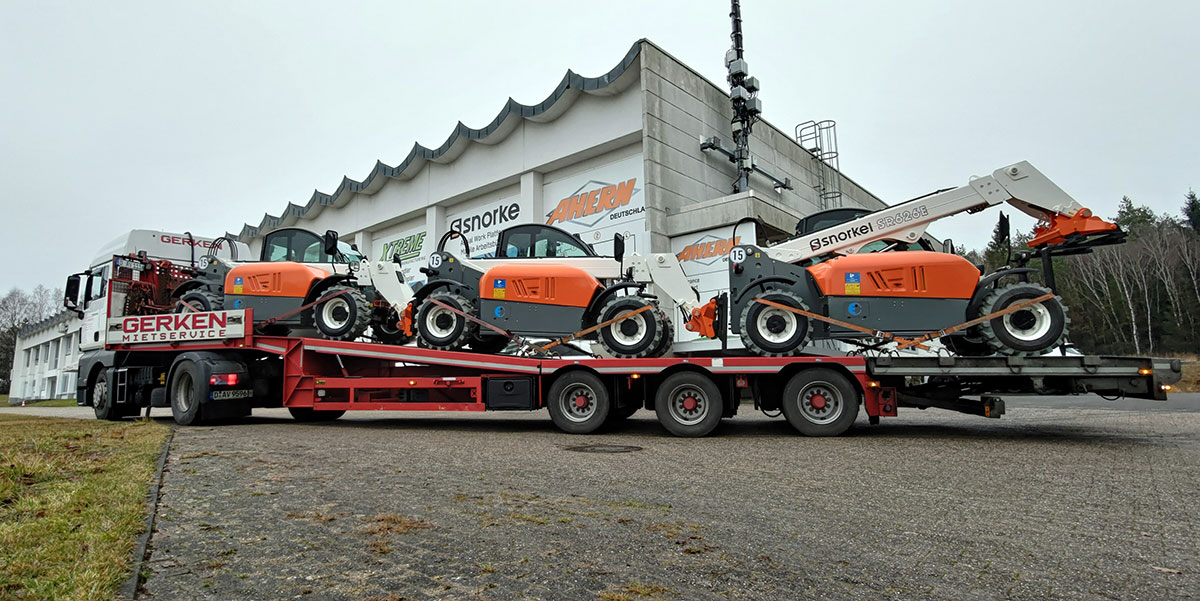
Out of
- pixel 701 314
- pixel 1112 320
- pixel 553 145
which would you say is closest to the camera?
pixel 701 314

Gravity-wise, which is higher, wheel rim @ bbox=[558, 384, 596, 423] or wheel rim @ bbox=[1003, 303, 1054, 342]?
wheel rim @ bbox=[1003, 303, 1054, 342]

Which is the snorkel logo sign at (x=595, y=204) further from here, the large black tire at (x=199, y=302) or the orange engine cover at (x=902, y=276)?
the orange engine cover at (x=902, y=276)

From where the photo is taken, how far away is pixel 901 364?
850 cm

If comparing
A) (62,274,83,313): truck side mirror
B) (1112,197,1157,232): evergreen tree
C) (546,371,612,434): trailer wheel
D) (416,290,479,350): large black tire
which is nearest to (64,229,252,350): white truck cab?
(62,274,83,313): truck side mirror

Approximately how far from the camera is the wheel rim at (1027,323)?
832 cm

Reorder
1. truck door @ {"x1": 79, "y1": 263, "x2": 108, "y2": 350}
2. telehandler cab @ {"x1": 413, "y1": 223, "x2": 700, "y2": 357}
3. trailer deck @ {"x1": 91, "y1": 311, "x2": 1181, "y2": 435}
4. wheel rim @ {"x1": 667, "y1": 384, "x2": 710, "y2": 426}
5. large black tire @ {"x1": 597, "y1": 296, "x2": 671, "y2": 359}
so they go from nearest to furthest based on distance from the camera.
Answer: trailer deck @ {"x1": 91, "y1": 311, "x2": 1181, "y2": 435}, wheel rim @ {"x1": 667, "y1": 384, "x2": 710, "y2": 426}, large black tire @ {"x1": 597, "y1": 296, "x2": 671, "y2": 359}, telehandler cab @ {"x1": 413, "y1": 223, "x2": 700, "y2": 357}, truck door @ {"x1": 79, "y1": 263, "x2": 108, "y2": 350}

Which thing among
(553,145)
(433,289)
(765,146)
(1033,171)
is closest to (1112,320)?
(765,146)

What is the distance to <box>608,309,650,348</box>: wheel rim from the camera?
9.91m

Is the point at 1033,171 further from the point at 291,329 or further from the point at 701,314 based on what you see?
the point at 291,329

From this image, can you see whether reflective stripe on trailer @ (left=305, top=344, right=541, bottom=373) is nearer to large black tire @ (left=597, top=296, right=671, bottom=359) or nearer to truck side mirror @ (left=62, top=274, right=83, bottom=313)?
large black tire @ (left=597, top=296, right=671, bottom=359)

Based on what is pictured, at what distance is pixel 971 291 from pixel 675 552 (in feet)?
22.5

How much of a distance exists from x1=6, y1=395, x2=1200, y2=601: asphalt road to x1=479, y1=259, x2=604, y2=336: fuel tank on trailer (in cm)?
243

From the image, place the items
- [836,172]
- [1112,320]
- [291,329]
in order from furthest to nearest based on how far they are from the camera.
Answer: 1. [1112,320]
2. [836,172]
3. [291,329]

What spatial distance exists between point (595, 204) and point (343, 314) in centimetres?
A: 1314
